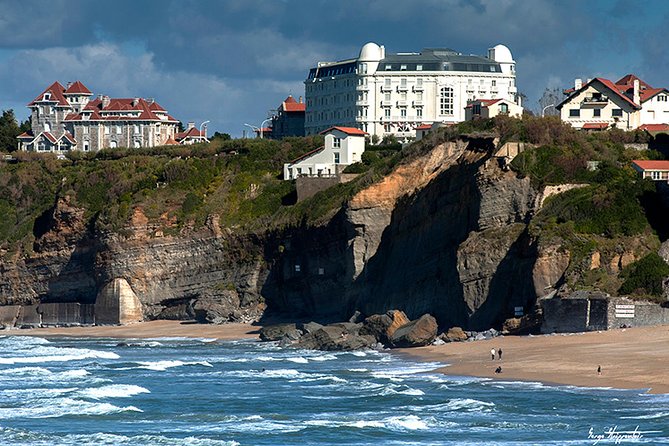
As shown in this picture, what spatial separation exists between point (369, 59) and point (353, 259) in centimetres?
3741

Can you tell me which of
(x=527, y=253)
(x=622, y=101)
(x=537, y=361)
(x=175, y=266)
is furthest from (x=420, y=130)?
(x=537, y=361)

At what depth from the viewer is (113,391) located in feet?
175

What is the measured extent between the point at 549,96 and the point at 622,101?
27884 mm

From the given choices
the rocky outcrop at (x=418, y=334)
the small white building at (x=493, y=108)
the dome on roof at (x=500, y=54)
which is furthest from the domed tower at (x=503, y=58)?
the rocky outcrop at (x=418, y=334)

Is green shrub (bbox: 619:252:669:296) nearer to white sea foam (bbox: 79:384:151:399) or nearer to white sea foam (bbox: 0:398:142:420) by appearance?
white sea foam (bbox: 79:384:151:399)

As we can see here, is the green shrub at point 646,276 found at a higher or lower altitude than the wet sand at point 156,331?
higher

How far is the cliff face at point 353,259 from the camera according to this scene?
215 feet

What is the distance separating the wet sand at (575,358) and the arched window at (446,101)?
49.8 metres

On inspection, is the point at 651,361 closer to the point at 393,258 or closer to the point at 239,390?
the point at 239,390

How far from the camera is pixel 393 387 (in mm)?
51625

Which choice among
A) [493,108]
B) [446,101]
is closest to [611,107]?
[493,108]

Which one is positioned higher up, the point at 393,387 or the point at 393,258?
the point at 393,258

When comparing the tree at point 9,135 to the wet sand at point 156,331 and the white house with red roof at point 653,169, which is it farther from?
the white house with red roof at point 653,169

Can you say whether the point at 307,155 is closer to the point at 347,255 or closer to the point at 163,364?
the point at 347,255
